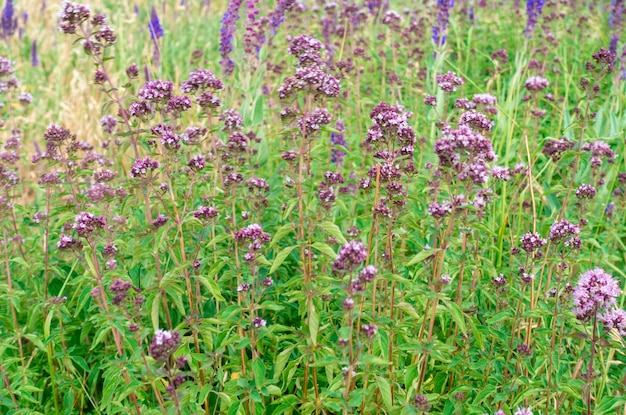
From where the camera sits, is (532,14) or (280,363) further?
(532,14)

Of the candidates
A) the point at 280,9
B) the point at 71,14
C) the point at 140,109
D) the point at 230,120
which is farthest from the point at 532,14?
the point at 71,14

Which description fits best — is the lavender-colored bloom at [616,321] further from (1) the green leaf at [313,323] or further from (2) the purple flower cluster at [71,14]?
(2) the purple flower cluster at [71,14]

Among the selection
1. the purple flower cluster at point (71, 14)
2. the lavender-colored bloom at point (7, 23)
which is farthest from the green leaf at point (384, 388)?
the lavender-colored bloom at point (7, 23)

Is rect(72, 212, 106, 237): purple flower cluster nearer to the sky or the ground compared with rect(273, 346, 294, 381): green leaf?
nearer to the sky

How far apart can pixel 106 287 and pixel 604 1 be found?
8414 mm

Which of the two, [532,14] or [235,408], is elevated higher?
[532,14]

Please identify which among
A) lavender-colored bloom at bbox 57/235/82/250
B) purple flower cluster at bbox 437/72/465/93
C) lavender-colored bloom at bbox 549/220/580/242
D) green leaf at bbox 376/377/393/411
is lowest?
green leaf at bbox 376/377/393/411

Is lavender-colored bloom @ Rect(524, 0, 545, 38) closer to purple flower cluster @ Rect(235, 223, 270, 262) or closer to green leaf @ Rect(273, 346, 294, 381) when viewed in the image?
purple flower cluster @ Rect(235, 223, 270, 262)

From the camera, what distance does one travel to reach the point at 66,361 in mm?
3184

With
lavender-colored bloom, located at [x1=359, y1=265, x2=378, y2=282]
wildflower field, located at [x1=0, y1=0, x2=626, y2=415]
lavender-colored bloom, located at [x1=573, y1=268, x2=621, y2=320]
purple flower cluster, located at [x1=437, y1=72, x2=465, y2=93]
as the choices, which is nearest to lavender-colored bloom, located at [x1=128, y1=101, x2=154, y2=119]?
wildflower field, located at [x1=0, y1=0, x2=626, y2=415]

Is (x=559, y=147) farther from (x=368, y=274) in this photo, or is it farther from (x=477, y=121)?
(x=368, y=274)

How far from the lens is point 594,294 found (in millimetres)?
2320

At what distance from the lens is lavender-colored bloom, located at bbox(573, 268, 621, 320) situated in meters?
2.31

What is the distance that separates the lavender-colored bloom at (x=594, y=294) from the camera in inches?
90.8
